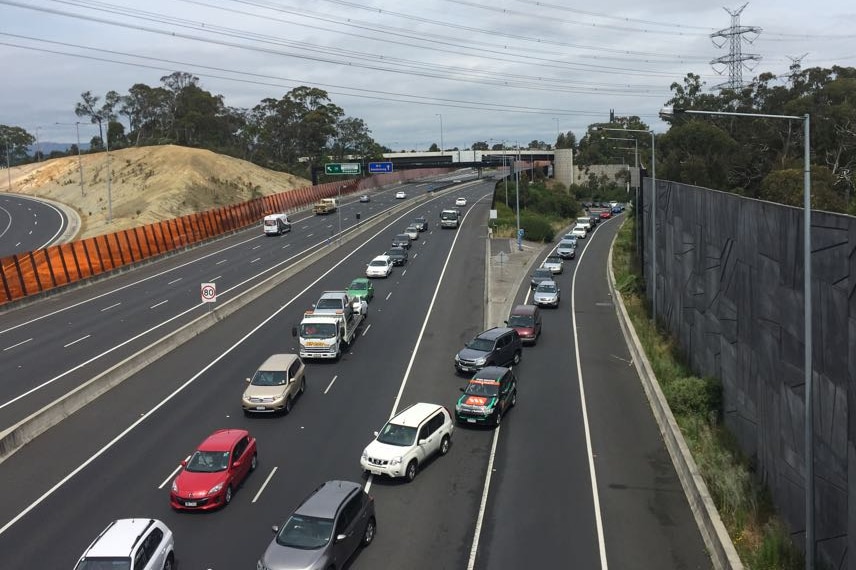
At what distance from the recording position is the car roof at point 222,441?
18.8 meters

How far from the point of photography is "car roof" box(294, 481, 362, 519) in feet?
49.5

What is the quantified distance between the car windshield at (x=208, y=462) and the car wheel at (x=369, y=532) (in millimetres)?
4231

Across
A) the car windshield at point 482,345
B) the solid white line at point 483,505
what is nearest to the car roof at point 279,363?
the car windshield at point 482,345

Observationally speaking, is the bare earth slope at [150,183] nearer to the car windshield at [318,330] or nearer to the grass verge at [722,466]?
the car windshield at [318,330]

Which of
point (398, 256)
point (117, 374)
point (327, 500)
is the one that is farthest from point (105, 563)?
point (398, 256)

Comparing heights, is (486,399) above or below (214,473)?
below

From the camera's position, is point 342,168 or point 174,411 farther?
point 342,168

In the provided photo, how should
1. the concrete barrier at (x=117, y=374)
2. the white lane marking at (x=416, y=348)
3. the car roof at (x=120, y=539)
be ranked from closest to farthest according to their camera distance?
the car roof at (x=120, y=539), the concrete barrier at (x=117, y=374), the white lane marking at (x=416, y=348)

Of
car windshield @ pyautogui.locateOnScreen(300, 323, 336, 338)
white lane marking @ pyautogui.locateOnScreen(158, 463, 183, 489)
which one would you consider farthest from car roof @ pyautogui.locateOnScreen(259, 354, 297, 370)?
white lane marking @ pyautogui.locateOnScreen(158, 463, 183, 489)

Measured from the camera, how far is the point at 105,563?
530 inches

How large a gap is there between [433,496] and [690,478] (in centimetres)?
646

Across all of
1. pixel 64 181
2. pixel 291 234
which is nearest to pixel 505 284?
pixel 291 234

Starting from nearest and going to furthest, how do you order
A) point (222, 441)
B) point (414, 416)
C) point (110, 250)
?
point (222, 441) → point (414, 416) → point (110, 250)

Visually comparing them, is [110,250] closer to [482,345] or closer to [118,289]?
[118,289]
